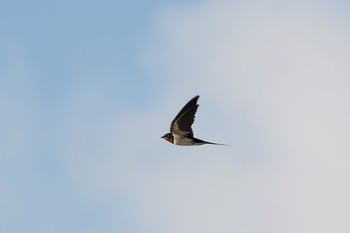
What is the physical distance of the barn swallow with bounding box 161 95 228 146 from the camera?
3263 inches

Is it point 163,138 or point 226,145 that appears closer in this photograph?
point 226,145

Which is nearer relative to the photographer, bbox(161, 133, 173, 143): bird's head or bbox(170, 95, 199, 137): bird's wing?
bbox(170, 95, 199, 137): bird's wing

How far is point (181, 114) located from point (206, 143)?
266 cm

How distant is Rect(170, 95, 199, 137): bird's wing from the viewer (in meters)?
82.8

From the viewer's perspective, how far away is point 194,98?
82688 millimetres

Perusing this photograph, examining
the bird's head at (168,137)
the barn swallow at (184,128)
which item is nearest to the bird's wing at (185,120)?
the barn swallow at (184,128)

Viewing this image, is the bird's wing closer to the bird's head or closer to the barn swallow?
the barn swallow

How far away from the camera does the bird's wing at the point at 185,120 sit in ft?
272

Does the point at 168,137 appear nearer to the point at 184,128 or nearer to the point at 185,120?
the point at 184,128

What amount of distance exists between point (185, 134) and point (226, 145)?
5.24m

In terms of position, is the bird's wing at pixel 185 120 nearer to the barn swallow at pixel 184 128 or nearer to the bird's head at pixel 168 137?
the barn swallow at pixel 184 128

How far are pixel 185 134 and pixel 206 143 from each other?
1.36m

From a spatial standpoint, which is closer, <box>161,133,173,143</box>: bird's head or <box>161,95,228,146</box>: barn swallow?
<box>161,95,228,146</box>: barn swallow

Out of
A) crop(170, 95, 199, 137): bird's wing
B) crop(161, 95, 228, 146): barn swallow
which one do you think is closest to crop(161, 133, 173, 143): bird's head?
crop(161, 95, 228, 146): barn swallow
